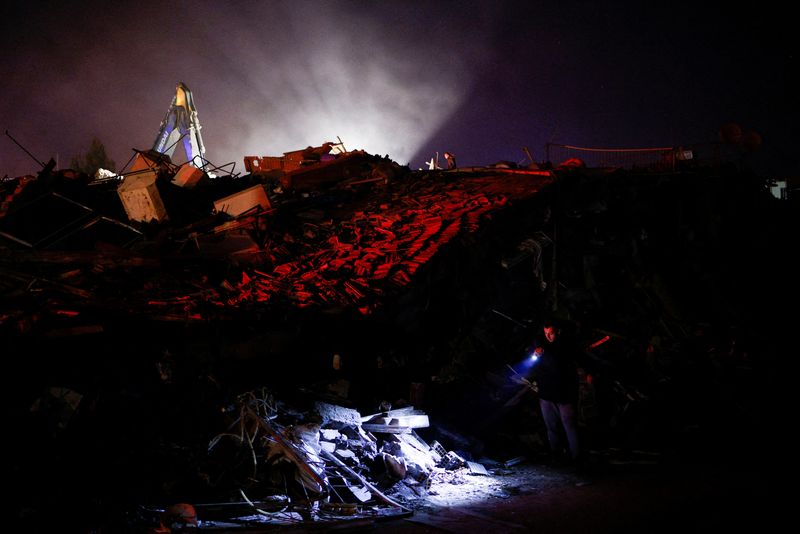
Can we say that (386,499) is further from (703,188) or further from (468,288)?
(703,188)

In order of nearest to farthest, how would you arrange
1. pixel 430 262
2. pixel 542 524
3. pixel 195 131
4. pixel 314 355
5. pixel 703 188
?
pixel 542 524, pixel 314 355, pixel 430 262, pixel 703 188, pixel 195 131

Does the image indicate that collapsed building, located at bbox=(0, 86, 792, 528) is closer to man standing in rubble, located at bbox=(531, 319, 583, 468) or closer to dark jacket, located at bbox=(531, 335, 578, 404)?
man standing in rubble, located at bbox=(531, 319, 583, 468)

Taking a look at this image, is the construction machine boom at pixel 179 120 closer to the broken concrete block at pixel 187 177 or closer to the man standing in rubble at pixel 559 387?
the broken concrete block at pixel 187 177

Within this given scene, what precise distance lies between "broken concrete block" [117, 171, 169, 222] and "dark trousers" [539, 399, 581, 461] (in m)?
9.01

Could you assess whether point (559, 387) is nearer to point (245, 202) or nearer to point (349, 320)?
point (349, 320)

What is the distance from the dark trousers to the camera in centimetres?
577

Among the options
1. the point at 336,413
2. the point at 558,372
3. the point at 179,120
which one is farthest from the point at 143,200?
the point at 179,120

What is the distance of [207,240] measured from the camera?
871 centimetres

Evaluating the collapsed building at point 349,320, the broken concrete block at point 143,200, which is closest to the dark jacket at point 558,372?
the collapsed building at point 349,320

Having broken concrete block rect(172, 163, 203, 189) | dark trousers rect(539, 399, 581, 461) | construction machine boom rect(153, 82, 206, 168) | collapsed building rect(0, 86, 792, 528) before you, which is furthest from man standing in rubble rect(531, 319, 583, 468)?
construction machine boom rect(153, 82, 206, 168)

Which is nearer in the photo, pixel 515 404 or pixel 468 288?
pixel 515 404

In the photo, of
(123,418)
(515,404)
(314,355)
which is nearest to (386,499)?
(314,355)

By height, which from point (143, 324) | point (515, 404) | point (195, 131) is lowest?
point (515, 404)

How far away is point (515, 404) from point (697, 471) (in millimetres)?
2393
